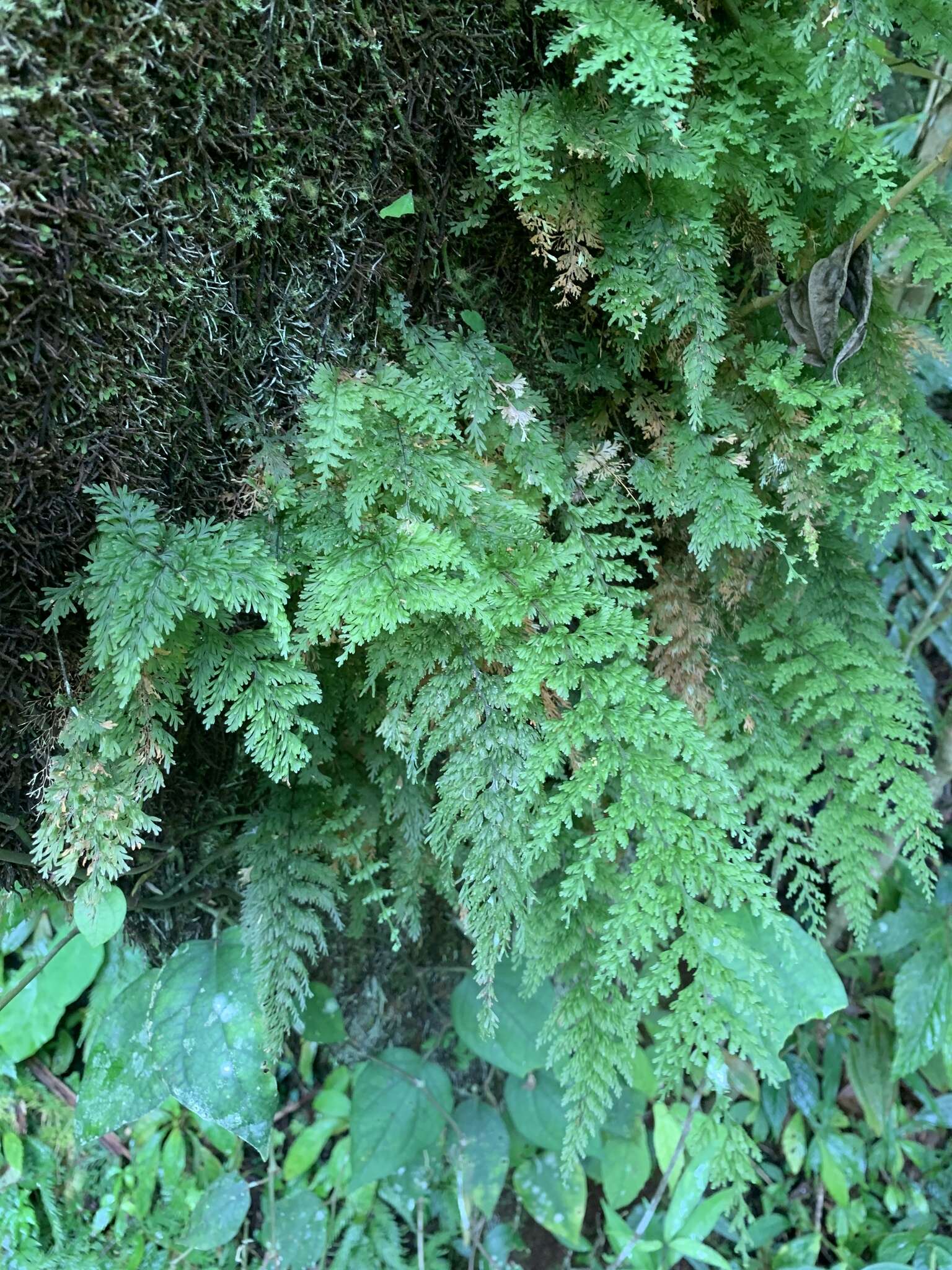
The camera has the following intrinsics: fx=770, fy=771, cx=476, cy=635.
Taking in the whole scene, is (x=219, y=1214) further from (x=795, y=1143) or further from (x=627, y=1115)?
(x=795, y=1143)

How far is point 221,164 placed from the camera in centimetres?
115

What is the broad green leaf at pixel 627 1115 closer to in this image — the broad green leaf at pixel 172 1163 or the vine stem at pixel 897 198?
the broad green leaf at pixel 172 1163

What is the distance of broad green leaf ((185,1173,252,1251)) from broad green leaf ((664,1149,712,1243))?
46.3 inches

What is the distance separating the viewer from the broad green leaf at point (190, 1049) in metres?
1.57

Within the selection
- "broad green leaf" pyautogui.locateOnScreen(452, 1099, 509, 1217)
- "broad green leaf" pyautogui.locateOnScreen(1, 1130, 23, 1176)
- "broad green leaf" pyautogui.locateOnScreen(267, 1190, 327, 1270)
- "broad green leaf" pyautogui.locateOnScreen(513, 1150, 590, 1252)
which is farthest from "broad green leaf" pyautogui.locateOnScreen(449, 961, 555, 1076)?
"broad green leaf" pyautogui.locateOnScreen(1, 1130, 23, 1176)

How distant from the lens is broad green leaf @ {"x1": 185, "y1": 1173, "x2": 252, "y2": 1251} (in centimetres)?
194

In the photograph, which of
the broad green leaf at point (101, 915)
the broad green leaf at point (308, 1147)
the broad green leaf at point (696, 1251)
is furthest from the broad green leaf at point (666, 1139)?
the broad green leaf at point (101, 915)

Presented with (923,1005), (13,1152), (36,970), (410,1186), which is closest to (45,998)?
(36,970)

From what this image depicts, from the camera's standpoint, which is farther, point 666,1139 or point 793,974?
point 666,1139

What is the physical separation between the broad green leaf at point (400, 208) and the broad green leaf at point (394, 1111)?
6.90 feet

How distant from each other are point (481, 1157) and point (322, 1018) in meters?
0.64

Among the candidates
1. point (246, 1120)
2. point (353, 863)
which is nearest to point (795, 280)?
point (353, 863)

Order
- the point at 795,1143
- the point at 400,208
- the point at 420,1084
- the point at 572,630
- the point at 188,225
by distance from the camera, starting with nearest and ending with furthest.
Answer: the point at 188,225
the point at 400,208
the point at 572,630
the point at 420,1084
the point at 795,1143

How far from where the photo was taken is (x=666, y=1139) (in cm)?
226
